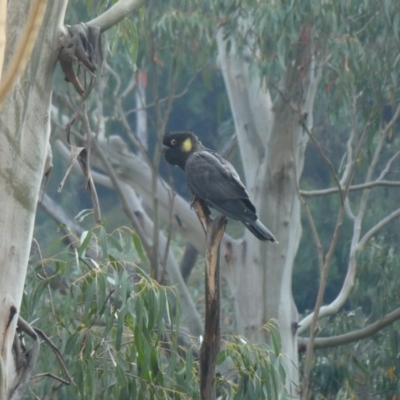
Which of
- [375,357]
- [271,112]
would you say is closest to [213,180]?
[271,112]

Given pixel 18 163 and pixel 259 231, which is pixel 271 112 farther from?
pixel 18 163

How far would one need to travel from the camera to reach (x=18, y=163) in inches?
88.5

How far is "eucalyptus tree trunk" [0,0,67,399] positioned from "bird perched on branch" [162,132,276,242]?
937 mm

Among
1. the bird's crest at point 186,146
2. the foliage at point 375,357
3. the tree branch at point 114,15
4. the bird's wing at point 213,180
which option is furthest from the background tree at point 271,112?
the tree branch at point 114,15

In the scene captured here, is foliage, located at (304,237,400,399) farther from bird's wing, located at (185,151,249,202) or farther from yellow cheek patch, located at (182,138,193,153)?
bird's wing, located at (185,151,249,202)

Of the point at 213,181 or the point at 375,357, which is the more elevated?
the point at 213,181

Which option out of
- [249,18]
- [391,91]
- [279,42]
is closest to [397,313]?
[391,91]

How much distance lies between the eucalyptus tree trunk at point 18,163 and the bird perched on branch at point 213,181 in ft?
3.07

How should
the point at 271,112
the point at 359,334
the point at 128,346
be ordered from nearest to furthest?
1. the point at 128,346
2. the point at 359,334
3. the point at 271,112

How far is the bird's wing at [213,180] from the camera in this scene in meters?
3.31

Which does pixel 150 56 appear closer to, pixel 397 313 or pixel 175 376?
pixel 397 313

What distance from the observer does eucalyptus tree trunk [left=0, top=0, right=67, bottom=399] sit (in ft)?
7.23

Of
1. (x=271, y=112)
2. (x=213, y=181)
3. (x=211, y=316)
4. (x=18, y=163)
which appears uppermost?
(x=271, y=112)

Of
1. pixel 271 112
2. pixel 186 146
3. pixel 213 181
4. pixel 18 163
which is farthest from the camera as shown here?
pixel 271 112
